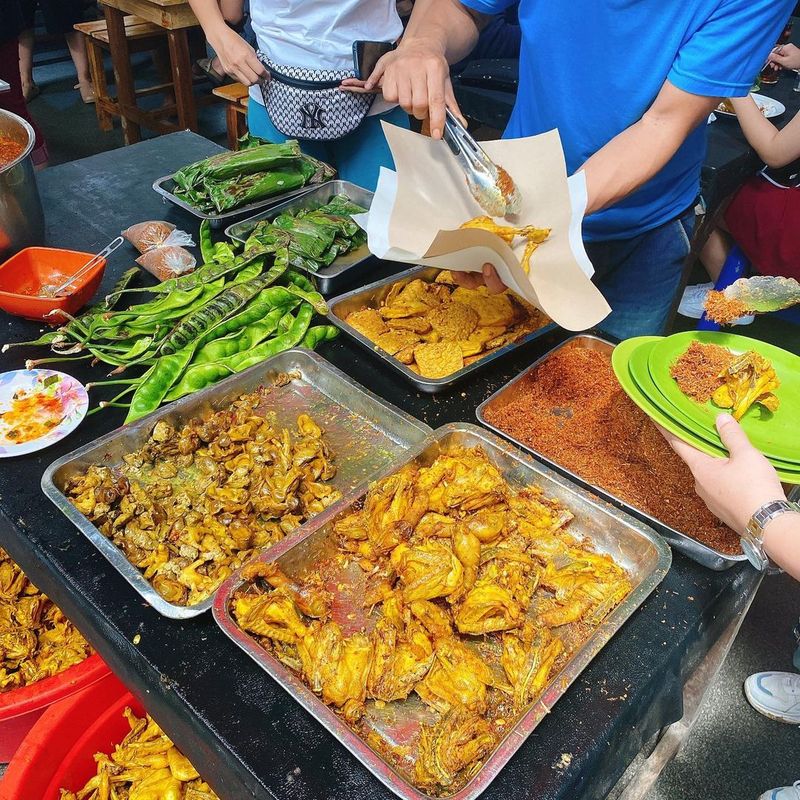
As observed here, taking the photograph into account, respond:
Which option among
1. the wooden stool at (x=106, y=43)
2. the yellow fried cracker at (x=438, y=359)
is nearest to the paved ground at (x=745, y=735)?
the yellow fried cracker at (x=438, y=359)

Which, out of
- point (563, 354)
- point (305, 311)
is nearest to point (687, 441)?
point (563, 354)

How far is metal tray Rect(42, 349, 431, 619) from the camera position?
180 centimetres

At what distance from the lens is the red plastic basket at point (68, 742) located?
181cm

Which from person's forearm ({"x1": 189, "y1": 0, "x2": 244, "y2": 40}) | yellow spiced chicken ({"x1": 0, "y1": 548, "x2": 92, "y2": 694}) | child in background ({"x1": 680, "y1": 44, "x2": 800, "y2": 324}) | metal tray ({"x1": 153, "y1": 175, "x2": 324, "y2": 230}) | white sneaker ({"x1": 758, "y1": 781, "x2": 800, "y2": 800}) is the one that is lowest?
white sneaker ({"x1": 758, "y1": 781, "x2": 800, "y2": 800})

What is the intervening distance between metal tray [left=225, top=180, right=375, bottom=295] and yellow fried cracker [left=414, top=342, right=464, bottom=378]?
57 centimetres

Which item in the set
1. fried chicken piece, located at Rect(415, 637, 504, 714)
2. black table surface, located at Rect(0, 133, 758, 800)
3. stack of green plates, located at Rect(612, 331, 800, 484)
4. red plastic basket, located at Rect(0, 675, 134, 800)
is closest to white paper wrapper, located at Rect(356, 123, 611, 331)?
stack of green plates, located at Rect(612, 331, 800, 484)

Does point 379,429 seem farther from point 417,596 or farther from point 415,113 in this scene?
point 415,113

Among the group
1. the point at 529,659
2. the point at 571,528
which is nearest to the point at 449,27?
the point at 571,528

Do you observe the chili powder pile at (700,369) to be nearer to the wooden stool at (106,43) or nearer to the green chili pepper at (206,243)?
the green chili pepper at (206,243)

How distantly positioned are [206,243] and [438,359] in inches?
50.6

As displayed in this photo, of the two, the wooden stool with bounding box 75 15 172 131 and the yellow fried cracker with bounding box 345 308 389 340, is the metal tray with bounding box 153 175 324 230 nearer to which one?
the yellow fried cracker with bounding box 345 308 389 340

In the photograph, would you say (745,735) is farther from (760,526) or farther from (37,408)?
(37,408)

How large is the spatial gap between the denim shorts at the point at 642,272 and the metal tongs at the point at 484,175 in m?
0.66

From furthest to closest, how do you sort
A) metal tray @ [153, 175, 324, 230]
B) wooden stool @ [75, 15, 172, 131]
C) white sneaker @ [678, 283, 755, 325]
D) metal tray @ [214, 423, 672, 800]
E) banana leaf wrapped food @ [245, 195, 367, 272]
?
wooden stool @ [75, 15, 172, 131]
white sneaker @ [678, 283, 755, 325]
metal tray @ [153, 175, 324, 230]
banana leaf wrapped food @ [245, 195, 367, 272]
metal tray @ [214, 423, 672, 800]
